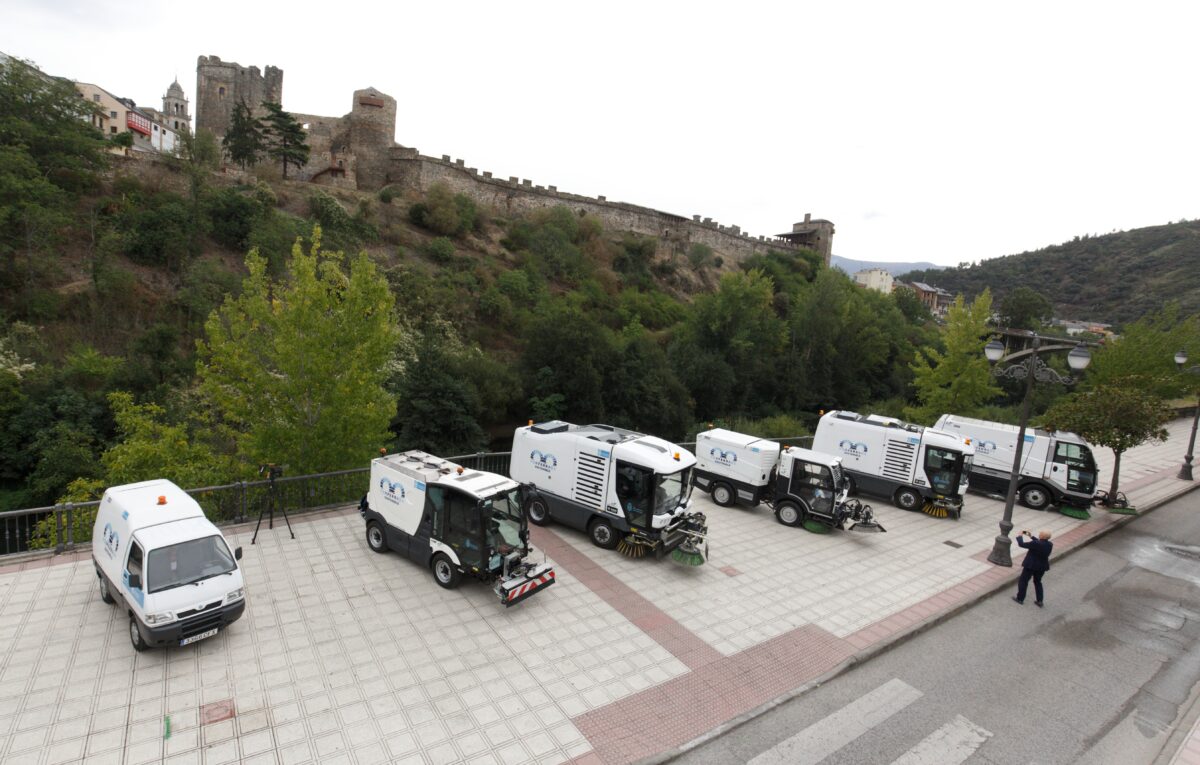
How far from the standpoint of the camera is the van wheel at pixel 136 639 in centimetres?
652

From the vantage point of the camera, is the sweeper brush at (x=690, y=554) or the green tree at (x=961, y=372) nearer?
the sweeper brush at (x=690, y=554)

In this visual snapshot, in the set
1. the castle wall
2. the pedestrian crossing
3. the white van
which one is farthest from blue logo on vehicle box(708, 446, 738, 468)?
the castle wall

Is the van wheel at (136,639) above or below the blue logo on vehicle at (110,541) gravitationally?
below

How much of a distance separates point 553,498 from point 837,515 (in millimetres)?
6325

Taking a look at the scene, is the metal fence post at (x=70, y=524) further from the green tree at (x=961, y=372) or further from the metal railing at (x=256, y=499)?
the green tree at (x=961, y=372)

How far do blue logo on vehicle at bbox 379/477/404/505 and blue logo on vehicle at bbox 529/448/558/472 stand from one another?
10.1ft

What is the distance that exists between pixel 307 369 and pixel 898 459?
1433 centimetres

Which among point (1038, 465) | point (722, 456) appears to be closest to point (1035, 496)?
point (1038, 465)

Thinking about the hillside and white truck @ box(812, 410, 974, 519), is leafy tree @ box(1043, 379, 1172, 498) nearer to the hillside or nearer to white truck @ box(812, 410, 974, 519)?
white truck @ box(812, 410, 974, 519)

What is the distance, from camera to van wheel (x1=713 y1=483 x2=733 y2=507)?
13.7m

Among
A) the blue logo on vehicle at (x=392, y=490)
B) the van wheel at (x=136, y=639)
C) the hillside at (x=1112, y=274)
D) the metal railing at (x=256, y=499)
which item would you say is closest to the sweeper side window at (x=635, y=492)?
the metal railing at (x=256, y=499)

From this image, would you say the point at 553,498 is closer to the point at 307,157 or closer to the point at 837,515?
the point at 837,515

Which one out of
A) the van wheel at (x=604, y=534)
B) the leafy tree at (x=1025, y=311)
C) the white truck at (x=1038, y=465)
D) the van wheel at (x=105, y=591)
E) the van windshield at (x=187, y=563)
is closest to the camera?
the van windshield at (x=187, y=563)

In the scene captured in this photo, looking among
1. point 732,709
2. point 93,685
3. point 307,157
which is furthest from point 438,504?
point 307,157
